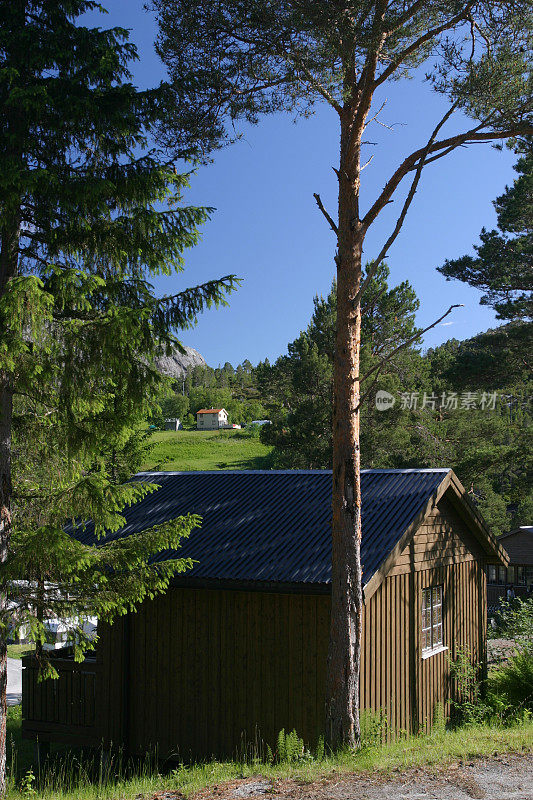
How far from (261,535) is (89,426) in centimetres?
439

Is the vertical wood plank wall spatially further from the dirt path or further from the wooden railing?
the dirt path

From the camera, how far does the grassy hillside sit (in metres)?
63.0

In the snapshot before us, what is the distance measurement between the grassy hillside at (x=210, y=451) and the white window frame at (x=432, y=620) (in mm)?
44544

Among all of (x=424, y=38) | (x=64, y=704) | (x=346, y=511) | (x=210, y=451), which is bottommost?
(x=64, y=704)

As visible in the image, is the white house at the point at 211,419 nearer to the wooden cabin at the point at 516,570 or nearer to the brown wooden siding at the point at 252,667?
the wooden cabin at the point at 516,570

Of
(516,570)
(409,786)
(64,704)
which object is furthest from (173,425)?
(409,786)

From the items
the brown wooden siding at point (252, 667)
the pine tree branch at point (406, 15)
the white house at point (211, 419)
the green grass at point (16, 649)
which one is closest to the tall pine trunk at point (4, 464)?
the brown wooden siding at point (252, 667)

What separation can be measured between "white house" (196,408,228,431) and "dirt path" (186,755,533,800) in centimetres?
9169

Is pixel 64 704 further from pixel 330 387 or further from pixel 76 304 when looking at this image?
pixel 330 387

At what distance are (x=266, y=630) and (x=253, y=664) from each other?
511 millimetres

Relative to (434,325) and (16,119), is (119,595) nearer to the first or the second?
(434,325)

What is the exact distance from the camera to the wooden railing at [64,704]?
37.0 feet

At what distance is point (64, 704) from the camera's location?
1148 centimetres

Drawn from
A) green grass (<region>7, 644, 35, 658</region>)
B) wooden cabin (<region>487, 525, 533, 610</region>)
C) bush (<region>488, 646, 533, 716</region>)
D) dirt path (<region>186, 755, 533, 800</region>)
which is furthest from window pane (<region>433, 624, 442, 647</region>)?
wooden cabin (<region>487, 525, 533, 610</region>)
